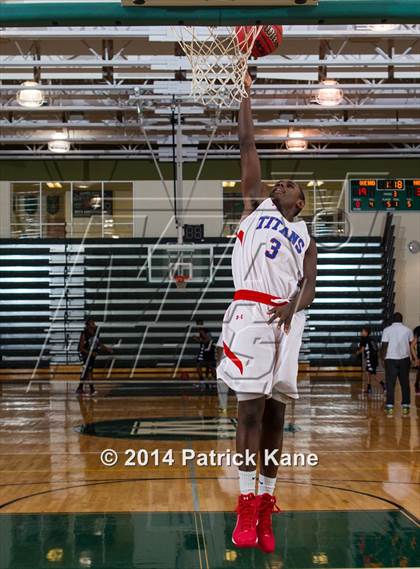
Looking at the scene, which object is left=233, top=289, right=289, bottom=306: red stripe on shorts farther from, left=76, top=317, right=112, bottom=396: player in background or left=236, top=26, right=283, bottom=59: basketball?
left=76, top=317, right=112, bottom=396: player in background

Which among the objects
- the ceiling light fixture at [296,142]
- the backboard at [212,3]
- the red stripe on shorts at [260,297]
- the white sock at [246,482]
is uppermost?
the ceiling light fixture at [296,142]

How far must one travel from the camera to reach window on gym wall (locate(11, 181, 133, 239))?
21.4m

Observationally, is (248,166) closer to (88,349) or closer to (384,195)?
(88,349)

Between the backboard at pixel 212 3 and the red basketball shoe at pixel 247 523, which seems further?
the backboard at pixel 212 3

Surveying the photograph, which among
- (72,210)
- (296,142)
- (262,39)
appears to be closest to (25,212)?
(72,210)

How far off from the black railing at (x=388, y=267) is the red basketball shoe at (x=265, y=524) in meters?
17.1

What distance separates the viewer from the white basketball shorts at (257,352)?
3670 millimetres

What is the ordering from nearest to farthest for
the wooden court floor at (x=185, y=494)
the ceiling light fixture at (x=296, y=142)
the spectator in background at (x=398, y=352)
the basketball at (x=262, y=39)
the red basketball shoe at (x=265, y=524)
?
the red basketball shoe at (x=265, y=524)
the basketball at (x=262, y=39)
the wooden court floor at (x=185, y=494)
the spectator in background at (x=398, y=352)
the ceiling light fixture at (x=296, y=142)

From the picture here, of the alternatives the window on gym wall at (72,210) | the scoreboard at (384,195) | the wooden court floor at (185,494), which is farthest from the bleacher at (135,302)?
the wooden court floor at (185,494)

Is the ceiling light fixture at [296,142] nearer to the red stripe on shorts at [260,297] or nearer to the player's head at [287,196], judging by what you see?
the player's head at [287,196]


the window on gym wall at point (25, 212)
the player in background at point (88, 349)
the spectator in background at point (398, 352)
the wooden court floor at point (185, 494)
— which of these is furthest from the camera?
the window on gym wall at point (25, 212)

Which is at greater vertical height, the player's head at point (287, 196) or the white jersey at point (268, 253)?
the player's head at point (287, 196)

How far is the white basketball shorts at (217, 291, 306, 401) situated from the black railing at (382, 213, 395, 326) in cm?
1717

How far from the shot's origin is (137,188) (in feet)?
71.0
